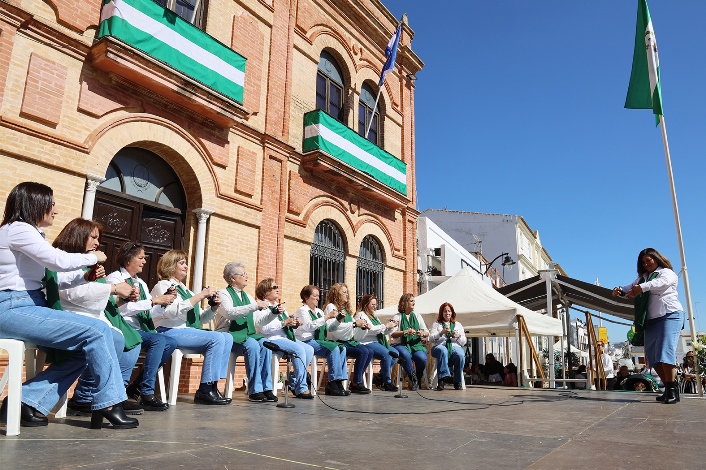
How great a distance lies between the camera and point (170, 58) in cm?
833

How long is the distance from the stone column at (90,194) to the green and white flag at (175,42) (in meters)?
1.96

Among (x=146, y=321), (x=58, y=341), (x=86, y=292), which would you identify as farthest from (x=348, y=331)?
(x=58, y=341)

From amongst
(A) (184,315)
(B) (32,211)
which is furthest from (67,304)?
(A) (184,315)

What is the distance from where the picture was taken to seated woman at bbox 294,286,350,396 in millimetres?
7391

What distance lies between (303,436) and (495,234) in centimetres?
3673

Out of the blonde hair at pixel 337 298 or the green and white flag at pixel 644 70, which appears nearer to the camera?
the blonde hair at pixel 337 298

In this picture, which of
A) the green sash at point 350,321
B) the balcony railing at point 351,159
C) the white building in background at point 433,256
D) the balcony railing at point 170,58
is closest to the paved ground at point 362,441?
the green sash at point 350,321

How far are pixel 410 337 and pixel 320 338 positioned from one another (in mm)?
2122

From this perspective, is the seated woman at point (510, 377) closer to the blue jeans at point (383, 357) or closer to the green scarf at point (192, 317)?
the blue jeans at point (383, 357)

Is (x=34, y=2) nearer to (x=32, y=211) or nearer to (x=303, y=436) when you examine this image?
(x=32, y=211)

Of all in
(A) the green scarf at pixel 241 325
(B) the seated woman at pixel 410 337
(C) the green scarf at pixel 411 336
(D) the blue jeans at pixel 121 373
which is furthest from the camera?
(C) the green scarf at pixel 411 336

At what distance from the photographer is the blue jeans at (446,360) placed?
31.7ft

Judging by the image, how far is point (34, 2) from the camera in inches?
279

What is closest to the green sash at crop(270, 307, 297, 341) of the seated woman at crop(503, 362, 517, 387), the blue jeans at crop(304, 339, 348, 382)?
the blue jeans at crop(304, 339, 348, 382)
